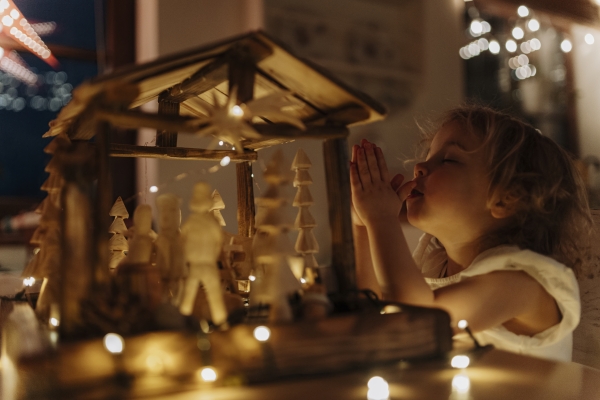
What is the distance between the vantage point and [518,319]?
100 cm

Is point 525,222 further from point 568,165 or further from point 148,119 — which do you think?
point 148,119

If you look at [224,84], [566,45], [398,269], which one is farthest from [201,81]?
[566,45]

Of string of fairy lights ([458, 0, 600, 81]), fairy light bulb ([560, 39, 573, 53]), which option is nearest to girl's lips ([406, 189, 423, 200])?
string of fairy lights ([458, 0, 600, 81])

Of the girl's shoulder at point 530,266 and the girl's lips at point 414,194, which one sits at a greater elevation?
the girl's lips at point 414,194

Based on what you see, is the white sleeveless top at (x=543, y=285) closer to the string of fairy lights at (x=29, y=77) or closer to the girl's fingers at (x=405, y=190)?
the girl's fingers at (x=405, y=190)

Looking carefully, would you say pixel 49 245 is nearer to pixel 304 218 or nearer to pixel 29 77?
pixel 304 218

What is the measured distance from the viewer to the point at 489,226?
1070mm

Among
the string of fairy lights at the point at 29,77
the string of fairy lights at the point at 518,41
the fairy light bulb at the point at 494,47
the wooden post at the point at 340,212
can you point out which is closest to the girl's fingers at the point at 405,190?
the wooden post at the point at 340,212

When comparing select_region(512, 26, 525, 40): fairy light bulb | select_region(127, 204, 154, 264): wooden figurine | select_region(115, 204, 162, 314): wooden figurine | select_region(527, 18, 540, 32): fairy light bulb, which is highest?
select_region(527, 18, 540, 32): fairy light bulb

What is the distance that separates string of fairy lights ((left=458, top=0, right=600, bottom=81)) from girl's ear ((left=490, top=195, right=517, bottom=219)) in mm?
1868

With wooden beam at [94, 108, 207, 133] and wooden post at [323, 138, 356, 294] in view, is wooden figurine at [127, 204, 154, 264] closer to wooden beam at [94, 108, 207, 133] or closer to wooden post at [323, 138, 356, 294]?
wooden beam at [94, 108, 207, 133]

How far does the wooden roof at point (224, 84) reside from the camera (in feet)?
1.99

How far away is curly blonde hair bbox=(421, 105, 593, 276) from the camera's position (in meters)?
1.03

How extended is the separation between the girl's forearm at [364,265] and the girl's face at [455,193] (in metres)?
0.10
